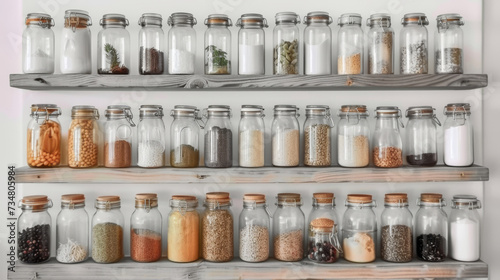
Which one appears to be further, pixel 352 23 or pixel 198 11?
pixel 198 11

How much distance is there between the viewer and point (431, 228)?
1.79 meters

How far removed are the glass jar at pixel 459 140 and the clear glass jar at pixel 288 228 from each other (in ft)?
1.71

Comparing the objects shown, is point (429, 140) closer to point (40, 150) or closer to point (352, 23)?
point (352, 23)

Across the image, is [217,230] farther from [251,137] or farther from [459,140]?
[459,140]

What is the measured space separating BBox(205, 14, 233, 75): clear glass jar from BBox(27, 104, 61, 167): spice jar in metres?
0.53

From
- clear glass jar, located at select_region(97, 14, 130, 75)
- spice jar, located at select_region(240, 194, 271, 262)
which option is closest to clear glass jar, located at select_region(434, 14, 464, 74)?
spice jar, located at select_region(240, 194, 271, 262)

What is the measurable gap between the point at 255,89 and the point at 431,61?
637 mm

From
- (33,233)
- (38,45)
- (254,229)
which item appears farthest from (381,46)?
(33,233)

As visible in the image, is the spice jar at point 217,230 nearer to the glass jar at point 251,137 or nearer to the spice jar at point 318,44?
the glass jar at point 251,137

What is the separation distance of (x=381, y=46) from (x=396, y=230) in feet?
1.99

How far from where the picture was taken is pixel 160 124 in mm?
1814

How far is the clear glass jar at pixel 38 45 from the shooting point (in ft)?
5.74

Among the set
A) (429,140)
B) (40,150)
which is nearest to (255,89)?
(429,140)

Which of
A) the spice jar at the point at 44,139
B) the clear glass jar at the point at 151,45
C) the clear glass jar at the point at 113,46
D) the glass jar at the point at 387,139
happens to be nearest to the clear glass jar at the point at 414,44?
the glass jar at the point at 387,139
